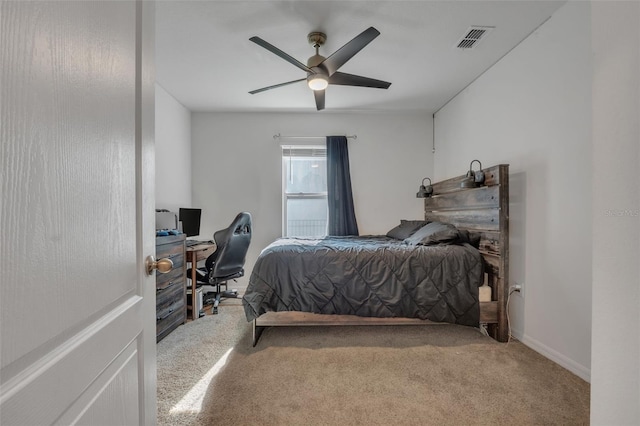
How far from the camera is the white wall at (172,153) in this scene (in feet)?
10.1

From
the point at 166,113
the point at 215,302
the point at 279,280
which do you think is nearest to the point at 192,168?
the point at 166,113

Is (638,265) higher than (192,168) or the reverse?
the reverse

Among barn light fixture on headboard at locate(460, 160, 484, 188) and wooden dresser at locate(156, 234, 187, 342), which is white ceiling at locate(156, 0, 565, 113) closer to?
barn light fixture on headboard at locate(460, 160, 484, 188)

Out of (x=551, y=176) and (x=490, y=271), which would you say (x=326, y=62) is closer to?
(x=551, y=176)

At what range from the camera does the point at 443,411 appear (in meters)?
1.47

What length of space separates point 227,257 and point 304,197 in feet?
5.13

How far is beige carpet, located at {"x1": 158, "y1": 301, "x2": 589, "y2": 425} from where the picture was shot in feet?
4.75

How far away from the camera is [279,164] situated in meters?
4.00

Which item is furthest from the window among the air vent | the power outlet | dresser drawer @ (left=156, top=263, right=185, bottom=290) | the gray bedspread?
the power outlet

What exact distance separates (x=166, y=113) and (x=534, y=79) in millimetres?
3719

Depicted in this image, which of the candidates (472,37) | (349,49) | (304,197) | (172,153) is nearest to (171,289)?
(172,153)

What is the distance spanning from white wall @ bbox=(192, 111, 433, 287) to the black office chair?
31.9 inches

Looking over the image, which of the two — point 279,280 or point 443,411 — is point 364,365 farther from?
point 279,280

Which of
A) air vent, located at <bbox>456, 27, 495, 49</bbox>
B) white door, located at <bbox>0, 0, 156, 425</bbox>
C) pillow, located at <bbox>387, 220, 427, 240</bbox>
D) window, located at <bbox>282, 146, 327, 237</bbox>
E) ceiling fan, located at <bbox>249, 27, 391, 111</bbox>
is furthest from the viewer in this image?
window, located at <bbox>282, 146, 327, 237</bbox>
